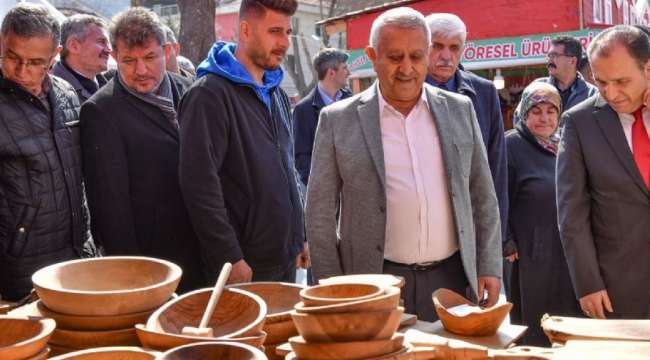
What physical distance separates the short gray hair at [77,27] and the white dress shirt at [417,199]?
2.52 meters

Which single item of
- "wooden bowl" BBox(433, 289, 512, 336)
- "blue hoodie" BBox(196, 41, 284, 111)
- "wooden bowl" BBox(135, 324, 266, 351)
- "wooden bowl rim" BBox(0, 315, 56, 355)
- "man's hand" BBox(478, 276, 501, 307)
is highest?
"blue hoodie" BBox(196, 41, 284, 111)

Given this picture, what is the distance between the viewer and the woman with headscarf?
380 cm

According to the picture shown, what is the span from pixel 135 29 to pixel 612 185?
196 cm

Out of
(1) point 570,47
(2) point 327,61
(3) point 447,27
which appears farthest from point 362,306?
(2) point 327,61

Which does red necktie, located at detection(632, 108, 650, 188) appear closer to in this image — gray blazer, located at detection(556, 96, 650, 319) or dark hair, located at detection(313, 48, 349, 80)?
gray blazer, located at detection(556, 96, 650, 319)

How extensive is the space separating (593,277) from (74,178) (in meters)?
2.03

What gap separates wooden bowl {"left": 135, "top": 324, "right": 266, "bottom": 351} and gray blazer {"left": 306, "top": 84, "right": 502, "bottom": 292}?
3.86ft

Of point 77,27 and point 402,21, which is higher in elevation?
point 77,27

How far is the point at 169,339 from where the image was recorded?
145 cm

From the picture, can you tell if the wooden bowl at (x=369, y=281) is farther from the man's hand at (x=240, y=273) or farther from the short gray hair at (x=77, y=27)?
the short gray hair at (x=77, y=27)

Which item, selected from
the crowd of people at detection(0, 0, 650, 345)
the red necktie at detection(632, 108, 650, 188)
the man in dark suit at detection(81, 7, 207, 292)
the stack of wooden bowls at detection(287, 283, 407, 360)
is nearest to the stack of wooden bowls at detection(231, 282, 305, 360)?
the stack of wooden bowls at detection(287, 283, 407, 360)

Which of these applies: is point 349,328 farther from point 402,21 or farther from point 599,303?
point 599,303

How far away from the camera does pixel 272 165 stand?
290cm

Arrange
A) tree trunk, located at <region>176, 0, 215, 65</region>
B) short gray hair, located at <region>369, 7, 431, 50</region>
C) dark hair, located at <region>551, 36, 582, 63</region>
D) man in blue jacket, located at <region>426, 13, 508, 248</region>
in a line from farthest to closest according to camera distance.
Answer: tree trunk, located at <region>176, 0, 215, 65</region>
dark hair, located at <region>551, 36, 582, 63</region>
man in blue jacket, located at <region>426, 13, 508, 248</region>
short gray hair, located at <region>369, 7, 431, 50</region>
